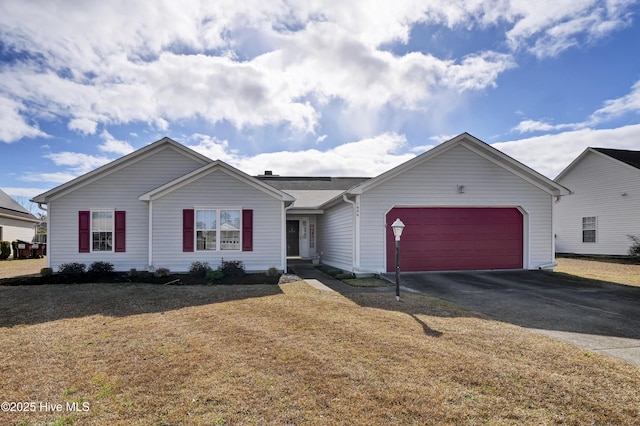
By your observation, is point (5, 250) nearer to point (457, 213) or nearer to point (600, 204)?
point (457, 213)

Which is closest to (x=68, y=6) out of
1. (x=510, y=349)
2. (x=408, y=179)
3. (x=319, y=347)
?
(x=319, y=347)

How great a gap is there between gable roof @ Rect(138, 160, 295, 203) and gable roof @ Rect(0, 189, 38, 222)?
1768cm

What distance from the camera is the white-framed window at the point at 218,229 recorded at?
1348 cm

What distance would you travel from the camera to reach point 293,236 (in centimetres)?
2020

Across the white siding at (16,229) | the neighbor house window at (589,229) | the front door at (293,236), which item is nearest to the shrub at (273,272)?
the front door at (293,236)

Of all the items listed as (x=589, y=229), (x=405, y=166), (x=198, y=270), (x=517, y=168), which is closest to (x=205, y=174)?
(x=198, y=270)

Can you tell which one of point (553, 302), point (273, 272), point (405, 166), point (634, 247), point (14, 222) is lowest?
point (553, 302)

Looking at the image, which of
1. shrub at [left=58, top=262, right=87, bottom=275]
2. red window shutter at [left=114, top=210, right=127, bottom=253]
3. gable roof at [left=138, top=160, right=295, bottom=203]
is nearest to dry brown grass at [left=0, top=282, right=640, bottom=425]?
shrub at [left=58, top=262, right=87, bottom=275]

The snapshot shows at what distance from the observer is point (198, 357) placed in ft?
16.2

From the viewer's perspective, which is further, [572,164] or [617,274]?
[572,164]

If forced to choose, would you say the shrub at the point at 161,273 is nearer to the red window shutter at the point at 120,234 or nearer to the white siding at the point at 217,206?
the white siding at the point at 217,206

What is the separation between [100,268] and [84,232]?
74.2 inches

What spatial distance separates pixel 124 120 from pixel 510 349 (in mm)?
14839

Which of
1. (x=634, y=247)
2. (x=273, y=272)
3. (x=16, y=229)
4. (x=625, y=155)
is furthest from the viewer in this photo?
(x=16, y=229)
